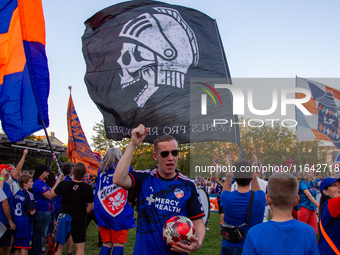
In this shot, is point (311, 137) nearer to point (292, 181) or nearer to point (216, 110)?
point (216, 110)

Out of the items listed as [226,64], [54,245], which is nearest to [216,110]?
[226,64]

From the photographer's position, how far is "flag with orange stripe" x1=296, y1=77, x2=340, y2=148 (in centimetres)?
936

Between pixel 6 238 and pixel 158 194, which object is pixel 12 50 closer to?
pixel 6 238

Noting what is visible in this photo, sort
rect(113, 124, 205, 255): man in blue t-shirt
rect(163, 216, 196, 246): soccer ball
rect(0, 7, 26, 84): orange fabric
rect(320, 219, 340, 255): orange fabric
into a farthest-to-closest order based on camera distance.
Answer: rect(0, 7, 26, 84): orange fabric
rect(320, 219, 340, 255): orange fabric
rect(113, 124, 205, 255): man in blue t-shirt
rect(163, 216, 196, 246): soccer ball

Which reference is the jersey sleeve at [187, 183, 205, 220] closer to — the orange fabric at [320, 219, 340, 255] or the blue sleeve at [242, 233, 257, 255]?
the blue sleeve at [242, 233, 257, 255]

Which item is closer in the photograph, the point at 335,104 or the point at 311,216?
the point at 311,216

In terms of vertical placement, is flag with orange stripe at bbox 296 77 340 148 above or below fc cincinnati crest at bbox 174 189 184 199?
above

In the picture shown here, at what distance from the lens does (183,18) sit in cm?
1003

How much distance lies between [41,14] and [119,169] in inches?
270

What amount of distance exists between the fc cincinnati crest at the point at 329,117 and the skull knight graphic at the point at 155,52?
12.6 ft

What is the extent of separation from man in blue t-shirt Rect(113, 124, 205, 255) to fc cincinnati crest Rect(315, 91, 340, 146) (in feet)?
22.8

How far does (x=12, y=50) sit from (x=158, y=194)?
23.9ft

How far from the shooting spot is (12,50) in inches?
345

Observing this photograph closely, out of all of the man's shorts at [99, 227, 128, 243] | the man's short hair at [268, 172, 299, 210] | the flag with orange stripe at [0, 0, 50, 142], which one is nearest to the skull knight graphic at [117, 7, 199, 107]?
the flag with orange stripe at [0, 0, 50, 142]
